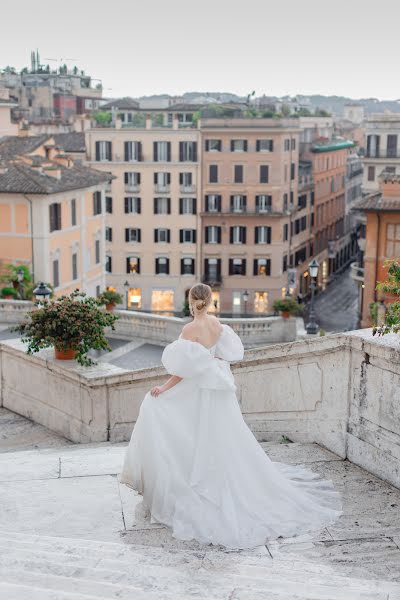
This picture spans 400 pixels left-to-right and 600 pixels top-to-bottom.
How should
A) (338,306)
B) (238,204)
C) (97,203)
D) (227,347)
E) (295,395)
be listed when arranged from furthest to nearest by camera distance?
(338,306) → (238,204) → (97,203) → (295,395) → (227,347)

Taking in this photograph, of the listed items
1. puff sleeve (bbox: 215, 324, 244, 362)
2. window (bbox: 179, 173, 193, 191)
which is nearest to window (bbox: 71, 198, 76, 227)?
window (bbox: 179, 173, 193, 191)

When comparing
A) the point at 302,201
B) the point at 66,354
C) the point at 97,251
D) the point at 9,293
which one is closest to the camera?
the point at 66,354

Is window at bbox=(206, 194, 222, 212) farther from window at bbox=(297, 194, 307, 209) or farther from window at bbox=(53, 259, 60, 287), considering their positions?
window at bbox=(53, 259, 60, 287)

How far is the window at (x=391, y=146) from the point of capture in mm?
60875

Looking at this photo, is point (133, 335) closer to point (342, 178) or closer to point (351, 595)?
point (351, 595)

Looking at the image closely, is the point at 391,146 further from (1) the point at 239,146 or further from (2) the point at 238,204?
(2) the point at 238,204

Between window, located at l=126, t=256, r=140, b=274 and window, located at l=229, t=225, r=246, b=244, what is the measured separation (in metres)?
7.15

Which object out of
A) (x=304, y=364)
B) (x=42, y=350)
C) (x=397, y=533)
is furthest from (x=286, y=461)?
(x=42, y=350)

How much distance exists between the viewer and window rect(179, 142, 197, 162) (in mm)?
60969

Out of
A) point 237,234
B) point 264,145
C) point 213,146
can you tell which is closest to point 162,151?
point 213,146

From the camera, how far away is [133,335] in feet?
77.0

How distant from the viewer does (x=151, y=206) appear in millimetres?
61781

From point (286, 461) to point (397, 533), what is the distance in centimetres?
194

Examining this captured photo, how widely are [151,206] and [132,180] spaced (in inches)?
91.5
